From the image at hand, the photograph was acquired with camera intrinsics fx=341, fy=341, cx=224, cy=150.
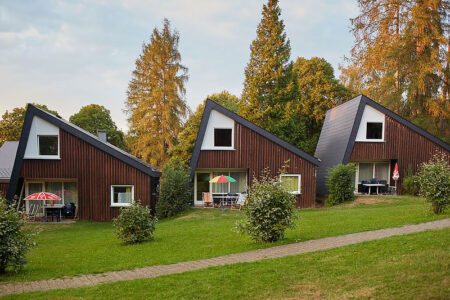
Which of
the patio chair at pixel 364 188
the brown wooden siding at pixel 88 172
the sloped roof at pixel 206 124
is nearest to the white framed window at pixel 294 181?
the sloped roof at pixel 206 124

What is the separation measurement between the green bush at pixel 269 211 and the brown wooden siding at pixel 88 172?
11.2 metres

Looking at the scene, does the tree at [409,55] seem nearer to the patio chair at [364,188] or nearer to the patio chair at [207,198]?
the patio chair at [364,188]

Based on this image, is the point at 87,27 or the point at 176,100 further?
the point at 176,100

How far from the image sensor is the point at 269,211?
30.2 ft

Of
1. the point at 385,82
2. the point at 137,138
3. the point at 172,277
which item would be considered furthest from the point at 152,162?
the point at 172,277

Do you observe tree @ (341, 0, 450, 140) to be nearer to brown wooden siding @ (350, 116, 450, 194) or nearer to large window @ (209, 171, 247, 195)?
brown wooden siding @ (350, 116, 450, 194)

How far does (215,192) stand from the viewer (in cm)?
2134

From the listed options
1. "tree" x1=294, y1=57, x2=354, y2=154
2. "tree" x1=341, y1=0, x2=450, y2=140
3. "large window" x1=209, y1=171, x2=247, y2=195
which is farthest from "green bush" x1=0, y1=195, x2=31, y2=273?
"tree" x1=294, y1=57, x2=354, y2=154

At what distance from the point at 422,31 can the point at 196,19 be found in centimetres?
1541

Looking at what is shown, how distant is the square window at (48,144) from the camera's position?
62.1 feet

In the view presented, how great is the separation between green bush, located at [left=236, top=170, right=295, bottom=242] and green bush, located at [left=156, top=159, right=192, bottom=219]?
964 centimetres

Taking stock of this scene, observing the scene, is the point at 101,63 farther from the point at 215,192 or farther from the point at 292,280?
the point at 292,280

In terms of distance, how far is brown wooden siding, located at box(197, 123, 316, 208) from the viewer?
2034cm

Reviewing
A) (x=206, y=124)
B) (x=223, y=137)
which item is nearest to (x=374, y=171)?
(x=223, y=137)
